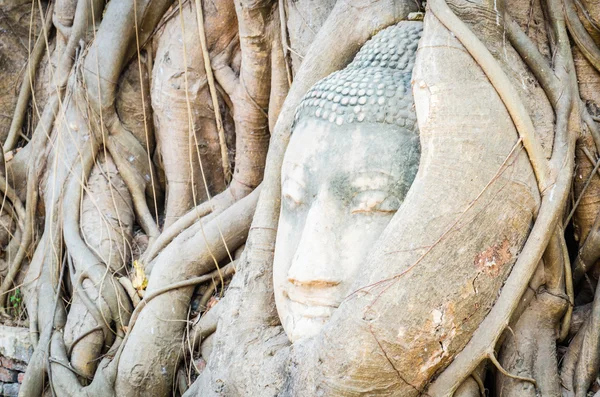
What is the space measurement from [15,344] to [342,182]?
2.09m

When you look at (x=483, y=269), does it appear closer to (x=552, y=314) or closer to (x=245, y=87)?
(x=552, y=314)

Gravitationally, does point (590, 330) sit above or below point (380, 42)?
below

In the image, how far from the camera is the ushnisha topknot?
2.26 m

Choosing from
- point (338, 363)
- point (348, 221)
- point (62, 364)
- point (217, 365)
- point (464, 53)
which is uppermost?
point (464, 53)

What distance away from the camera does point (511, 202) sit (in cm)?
212

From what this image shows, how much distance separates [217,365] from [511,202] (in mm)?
1042

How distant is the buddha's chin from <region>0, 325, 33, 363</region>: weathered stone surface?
5.75ft

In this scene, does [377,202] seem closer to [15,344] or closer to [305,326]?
[305,326]

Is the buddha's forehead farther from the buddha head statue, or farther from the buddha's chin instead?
the buddha's chin

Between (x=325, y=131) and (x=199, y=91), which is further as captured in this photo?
(x=199, y=91)

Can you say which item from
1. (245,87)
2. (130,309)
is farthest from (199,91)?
(130,309)

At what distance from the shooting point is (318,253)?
2.21m

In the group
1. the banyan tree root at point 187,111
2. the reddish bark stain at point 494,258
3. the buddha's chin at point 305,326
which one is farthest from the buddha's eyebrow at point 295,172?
the banyan tree root at point 187,111

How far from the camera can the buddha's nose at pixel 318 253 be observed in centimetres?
220
